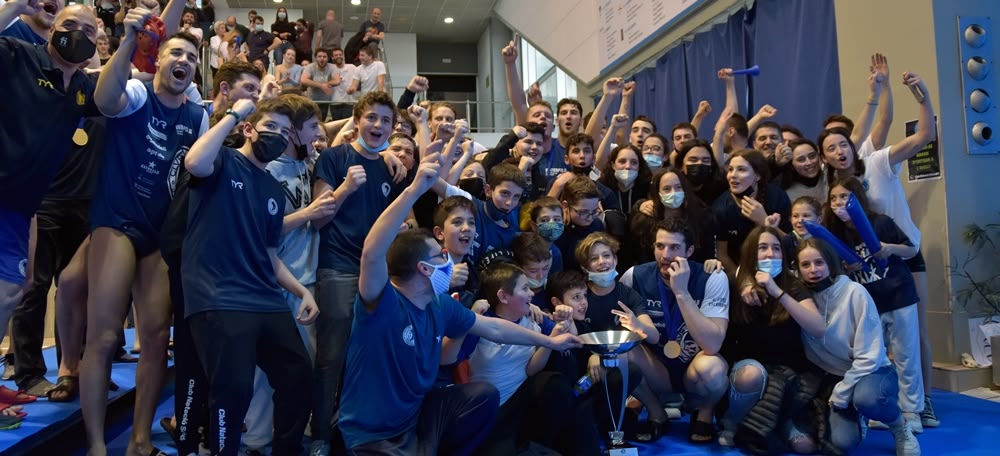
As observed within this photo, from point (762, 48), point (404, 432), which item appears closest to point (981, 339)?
point (762, 48)

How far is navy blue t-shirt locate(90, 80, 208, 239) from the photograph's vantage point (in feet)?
9.98

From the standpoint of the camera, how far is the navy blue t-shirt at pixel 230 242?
275 cm

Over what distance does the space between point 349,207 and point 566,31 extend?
34.4 ft

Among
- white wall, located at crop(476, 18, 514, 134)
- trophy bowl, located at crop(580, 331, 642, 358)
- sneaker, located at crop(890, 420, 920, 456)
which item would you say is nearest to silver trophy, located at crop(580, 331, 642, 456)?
trophy bowl, located at crop(580, 331, 642, 358)

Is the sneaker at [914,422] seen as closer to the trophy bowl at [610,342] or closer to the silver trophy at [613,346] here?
the silver trophy at [613,346]

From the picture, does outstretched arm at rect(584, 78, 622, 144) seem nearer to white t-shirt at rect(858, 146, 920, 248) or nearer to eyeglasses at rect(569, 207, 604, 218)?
eyeglasses at rect(569, 207, 604, 218)

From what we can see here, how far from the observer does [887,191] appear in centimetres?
472

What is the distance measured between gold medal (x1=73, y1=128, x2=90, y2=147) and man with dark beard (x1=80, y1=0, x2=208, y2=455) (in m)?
0.80

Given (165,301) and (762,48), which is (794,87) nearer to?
(762,48)

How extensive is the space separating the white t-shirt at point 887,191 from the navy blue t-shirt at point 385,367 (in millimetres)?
3494

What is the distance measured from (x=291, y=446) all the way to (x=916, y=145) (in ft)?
14.8

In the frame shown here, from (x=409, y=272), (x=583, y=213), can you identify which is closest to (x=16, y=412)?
(x=409, y=272)

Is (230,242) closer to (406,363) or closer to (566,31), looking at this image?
(406,363)

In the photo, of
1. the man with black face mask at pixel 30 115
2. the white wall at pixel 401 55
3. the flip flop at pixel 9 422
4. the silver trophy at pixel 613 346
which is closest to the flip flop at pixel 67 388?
the flip flop at pixel 9 422
